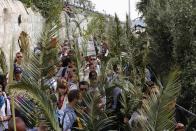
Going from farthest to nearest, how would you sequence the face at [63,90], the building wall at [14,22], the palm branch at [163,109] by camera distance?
the building wall at [14,22], the face at [63,90], the palm branch at [163,109]

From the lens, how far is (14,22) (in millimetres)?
16188

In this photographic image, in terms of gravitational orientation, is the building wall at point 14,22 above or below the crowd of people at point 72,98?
above

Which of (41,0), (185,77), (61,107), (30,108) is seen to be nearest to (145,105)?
(30,108)

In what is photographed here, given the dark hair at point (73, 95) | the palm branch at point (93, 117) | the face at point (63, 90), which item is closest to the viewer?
the palm branch at point (93, 117)

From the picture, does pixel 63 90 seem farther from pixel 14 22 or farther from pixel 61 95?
pixel 14 22

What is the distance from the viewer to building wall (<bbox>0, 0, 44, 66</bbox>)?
48.2 feet

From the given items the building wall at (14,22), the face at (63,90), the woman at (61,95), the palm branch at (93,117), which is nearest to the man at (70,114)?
the palm branch at (93,117)

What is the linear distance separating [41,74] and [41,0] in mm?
14761

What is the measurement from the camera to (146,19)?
13016mm

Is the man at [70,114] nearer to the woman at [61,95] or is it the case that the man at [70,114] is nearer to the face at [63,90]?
the woman at [61,95]

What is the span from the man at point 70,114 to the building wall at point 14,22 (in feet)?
20.7

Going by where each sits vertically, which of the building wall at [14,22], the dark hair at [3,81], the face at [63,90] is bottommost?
the face at [63,90]

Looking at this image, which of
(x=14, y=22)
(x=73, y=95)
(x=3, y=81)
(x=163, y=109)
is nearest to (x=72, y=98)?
(x=73, y=95)

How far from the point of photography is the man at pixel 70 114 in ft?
20.7
